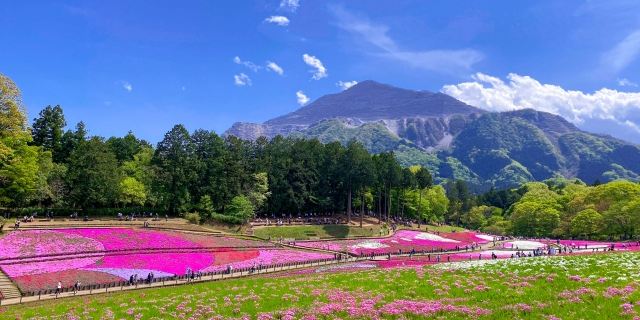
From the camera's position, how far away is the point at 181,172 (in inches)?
3337

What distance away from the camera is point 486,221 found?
161 meters

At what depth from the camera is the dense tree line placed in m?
67.8

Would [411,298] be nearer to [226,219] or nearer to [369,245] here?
[369,245]

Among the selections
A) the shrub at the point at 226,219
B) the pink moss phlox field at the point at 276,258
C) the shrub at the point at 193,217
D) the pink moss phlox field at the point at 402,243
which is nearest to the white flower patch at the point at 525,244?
the pink moss phlox field at the point at 402,243

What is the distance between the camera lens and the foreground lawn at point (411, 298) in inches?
1055

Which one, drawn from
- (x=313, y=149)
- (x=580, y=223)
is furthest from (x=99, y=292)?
(x=580, y=223)

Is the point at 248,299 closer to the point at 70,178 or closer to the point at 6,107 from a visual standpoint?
the point at 6,107

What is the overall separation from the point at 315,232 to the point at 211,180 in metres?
20.9

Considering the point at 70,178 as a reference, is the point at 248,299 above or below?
below

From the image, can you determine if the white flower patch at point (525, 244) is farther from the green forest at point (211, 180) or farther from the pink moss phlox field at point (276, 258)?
the pink moss phlox field at point (276, 258)

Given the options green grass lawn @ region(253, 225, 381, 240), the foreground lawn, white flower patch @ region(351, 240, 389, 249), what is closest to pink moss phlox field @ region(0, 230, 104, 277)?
the foreground lawn

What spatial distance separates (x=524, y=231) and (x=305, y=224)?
191 ft

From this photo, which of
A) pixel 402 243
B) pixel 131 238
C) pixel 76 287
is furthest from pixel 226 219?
pixel 76 287

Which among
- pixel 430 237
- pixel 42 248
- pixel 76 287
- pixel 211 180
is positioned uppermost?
pixel 211 180
